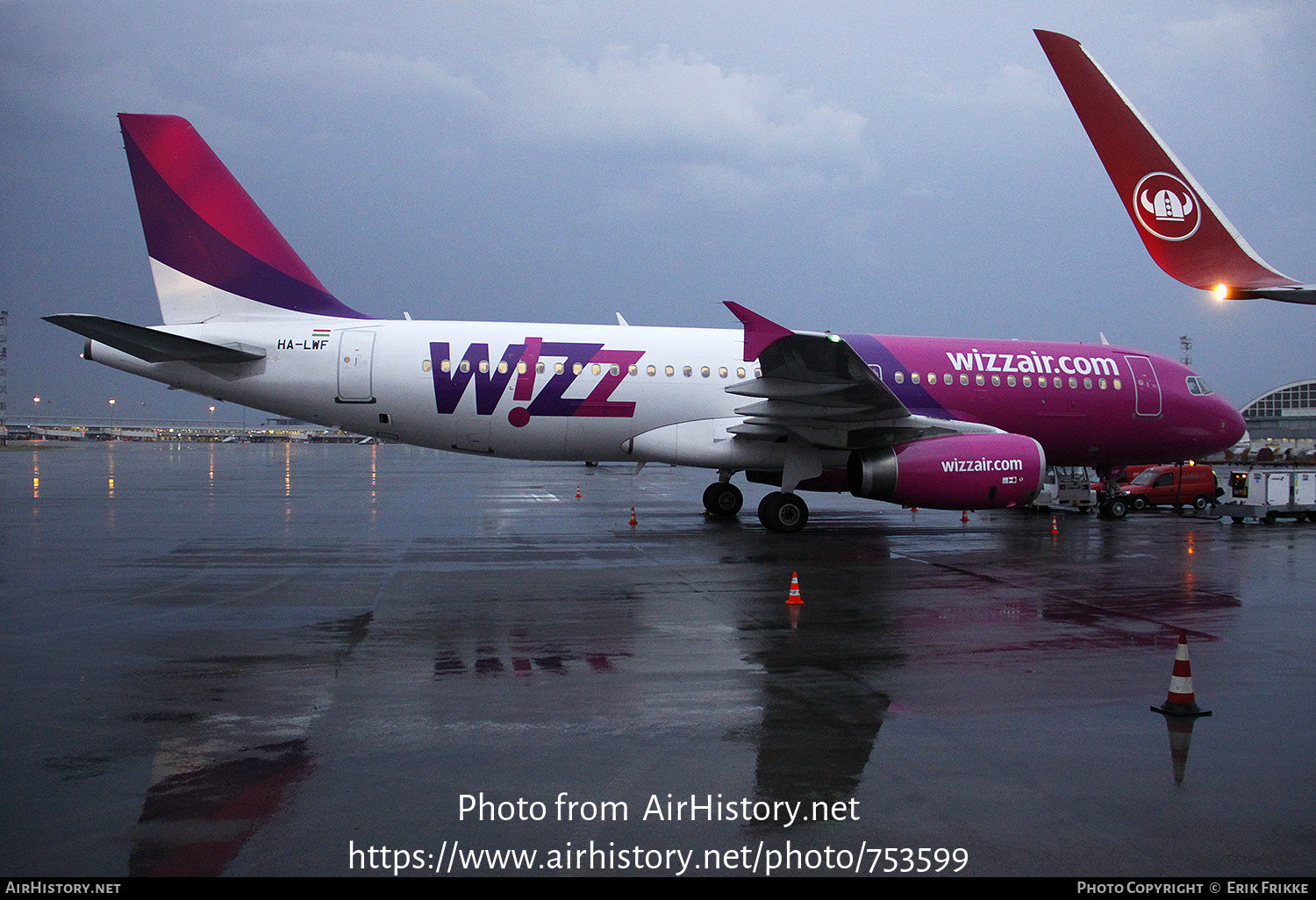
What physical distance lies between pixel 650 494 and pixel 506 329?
39.9 feet

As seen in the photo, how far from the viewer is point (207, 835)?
398cm

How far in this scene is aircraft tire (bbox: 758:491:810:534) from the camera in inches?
671

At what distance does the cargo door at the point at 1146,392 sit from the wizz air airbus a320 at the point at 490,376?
10.6 ft

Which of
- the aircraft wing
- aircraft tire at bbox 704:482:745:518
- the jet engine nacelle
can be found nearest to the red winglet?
the aircraft wing

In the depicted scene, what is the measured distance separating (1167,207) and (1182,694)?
3.38m

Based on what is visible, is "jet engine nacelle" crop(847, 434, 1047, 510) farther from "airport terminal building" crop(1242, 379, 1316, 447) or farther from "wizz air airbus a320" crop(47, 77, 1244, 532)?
"airport terminal building" crop(1242, 379, 1316, 447)

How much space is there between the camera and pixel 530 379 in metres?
17.5

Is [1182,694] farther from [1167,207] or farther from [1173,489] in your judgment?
[1173,489]

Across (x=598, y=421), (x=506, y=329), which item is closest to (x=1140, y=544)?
(x=598, y=421)

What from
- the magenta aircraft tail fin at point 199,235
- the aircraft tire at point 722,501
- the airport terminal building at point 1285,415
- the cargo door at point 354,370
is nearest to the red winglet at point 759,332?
the aircraft tire at point 722,501

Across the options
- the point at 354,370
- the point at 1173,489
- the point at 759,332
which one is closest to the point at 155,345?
the point at 354,370

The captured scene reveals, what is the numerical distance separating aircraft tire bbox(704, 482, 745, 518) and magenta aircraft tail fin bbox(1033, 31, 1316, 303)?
13.5m

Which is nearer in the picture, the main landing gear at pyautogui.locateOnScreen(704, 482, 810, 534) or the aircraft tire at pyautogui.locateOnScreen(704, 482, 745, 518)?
the main landing gear at pyautogui.locateOnScreen(704, 482, 810, 534)

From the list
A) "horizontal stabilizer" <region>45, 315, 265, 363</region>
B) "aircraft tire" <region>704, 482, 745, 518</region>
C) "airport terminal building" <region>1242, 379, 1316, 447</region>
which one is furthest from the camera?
Answer: "airport terminal building" <region>1242, 379, 1316, 447</region>
